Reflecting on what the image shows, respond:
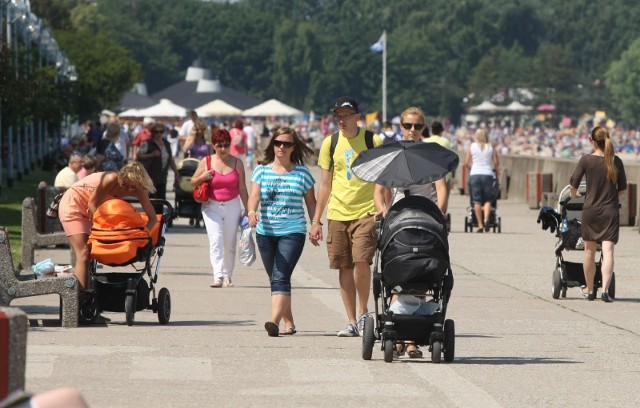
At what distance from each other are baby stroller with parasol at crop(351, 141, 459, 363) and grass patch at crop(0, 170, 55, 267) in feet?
28.2

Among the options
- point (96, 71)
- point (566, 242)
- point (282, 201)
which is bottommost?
point (566, 242)

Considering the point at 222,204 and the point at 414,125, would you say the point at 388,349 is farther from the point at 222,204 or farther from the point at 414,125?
the point at 222,204

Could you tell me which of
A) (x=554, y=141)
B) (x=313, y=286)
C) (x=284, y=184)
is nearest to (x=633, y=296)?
(x=313, y=286)

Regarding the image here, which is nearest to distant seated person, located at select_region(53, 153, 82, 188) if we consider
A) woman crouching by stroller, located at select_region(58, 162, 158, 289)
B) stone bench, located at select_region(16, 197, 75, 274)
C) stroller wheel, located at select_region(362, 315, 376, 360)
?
stone bench, located at select_region(16, 197, 75, 274)

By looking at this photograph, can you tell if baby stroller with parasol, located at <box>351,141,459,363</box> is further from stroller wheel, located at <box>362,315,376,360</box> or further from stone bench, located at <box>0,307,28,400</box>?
stone bench, located at <box>0,307,28,400</box>

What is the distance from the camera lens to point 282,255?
13.4 meters

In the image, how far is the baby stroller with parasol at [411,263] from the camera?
38.0ft

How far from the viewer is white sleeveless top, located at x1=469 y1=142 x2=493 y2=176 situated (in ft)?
88.3

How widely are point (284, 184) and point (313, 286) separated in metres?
4.78

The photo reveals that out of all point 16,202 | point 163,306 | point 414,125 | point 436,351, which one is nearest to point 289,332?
point 163,306

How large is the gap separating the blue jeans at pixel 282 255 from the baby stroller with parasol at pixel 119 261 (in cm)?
103

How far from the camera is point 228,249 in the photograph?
18016 mm

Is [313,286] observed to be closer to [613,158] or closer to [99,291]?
[613,158]

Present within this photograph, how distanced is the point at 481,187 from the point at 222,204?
31.7 ft
